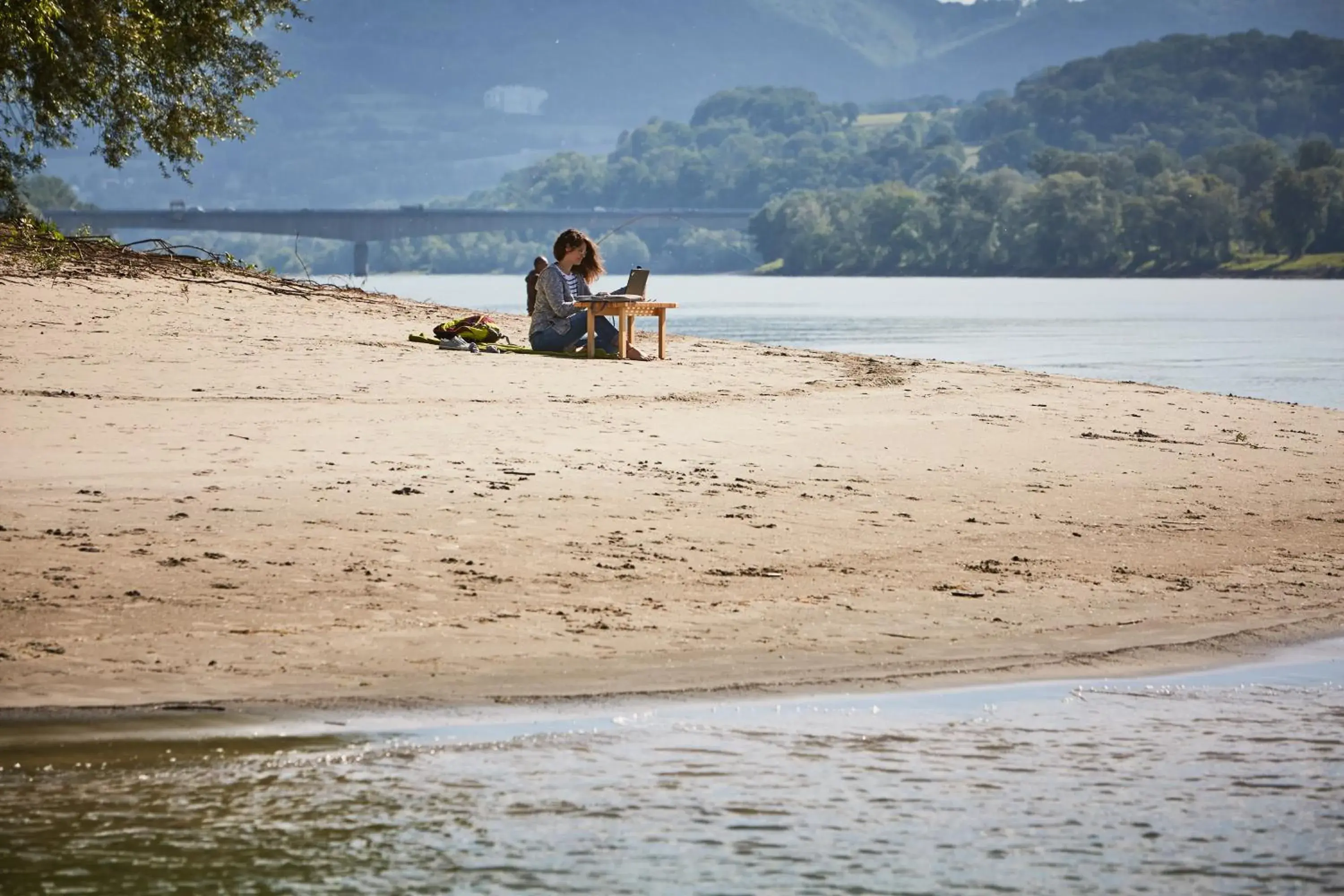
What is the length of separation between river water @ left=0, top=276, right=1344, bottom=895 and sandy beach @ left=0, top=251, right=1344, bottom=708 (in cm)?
39

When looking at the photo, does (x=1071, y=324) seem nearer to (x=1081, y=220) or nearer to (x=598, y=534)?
(x=598, y=534)

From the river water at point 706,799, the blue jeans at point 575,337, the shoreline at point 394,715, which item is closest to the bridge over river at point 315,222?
the blue jeans at point 575,337

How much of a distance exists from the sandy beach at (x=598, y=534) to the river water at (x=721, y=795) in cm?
39

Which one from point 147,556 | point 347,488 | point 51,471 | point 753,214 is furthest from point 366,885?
point 753,214

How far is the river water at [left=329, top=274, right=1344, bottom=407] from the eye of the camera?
1395 inches

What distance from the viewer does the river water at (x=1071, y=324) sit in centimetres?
3544

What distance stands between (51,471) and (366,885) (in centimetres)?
685

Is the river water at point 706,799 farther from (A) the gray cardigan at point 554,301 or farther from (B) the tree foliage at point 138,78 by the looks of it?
(B) the tree foliage at point 138,78

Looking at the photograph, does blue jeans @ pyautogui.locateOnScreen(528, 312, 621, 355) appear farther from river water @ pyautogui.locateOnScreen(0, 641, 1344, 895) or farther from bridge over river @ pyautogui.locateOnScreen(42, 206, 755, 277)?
bridge over river @ pyautogui.locateOnScreen(42, 206, 755, 277)

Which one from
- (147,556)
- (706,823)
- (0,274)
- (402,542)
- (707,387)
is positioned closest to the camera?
(706,823)

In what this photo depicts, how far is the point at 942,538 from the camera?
11375 millimetres

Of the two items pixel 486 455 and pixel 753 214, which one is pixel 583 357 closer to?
pixel 486 455

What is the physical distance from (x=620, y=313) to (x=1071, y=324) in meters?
42.9

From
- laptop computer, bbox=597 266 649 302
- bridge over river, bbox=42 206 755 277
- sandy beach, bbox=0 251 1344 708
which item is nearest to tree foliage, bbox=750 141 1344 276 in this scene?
bridge over river, bbox=42 206 755 277
